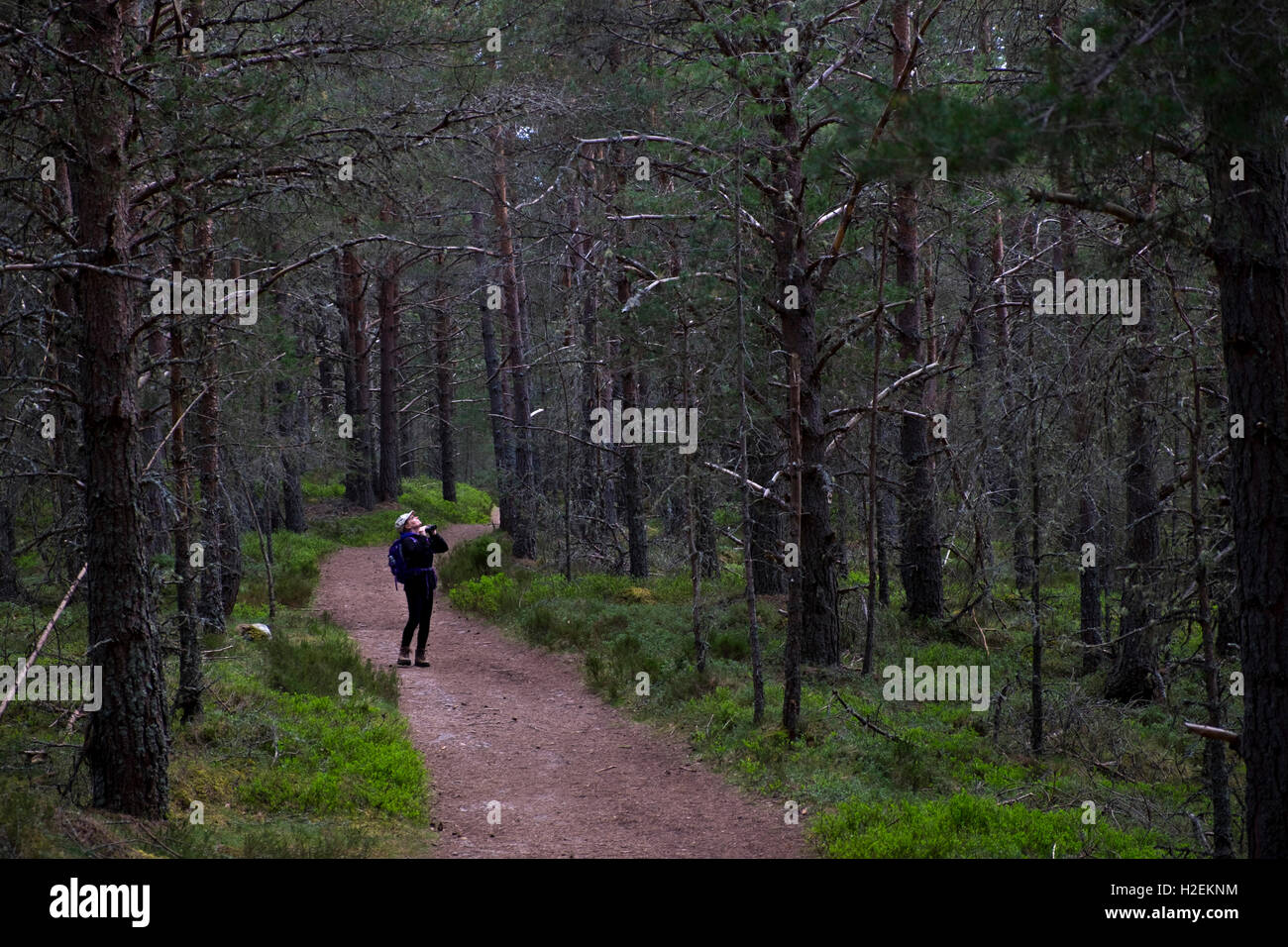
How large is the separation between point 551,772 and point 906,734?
3410 millimetres

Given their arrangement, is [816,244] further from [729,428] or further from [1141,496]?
[1141,496]

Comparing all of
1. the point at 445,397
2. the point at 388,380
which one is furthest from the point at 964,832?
the point at 445,397

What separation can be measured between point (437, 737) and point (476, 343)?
2478 cm

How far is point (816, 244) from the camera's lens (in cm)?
1145

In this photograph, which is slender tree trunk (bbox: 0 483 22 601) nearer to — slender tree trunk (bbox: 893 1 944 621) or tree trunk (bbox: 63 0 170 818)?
tree trunk (bbox: 63 0 170 818)

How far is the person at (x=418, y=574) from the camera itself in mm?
12164

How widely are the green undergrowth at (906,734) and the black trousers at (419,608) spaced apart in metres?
1.79

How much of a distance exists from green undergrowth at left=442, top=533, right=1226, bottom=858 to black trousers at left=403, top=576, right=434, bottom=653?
1.79 m

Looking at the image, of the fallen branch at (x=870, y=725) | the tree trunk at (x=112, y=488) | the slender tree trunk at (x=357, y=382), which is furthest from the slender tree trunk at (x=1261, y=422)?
the slender tree trunk at (x=357, y=382)

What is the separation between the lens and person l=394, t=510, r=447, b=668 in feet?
39.9

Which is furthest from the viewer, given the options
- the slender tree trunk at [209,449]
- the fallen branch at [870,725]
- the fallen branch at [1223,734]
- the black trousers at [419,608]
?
the black trousers at [419,608]

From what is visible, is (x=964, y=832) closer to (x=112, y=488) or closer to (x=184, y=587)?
(x=112, y=488)

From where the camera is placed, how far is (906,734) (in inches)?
352

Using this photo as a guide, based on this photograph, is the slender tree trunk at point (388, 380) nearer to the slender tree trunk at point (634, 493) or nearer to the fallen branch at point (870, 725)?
the slender tree trunk at point (634, 493)
